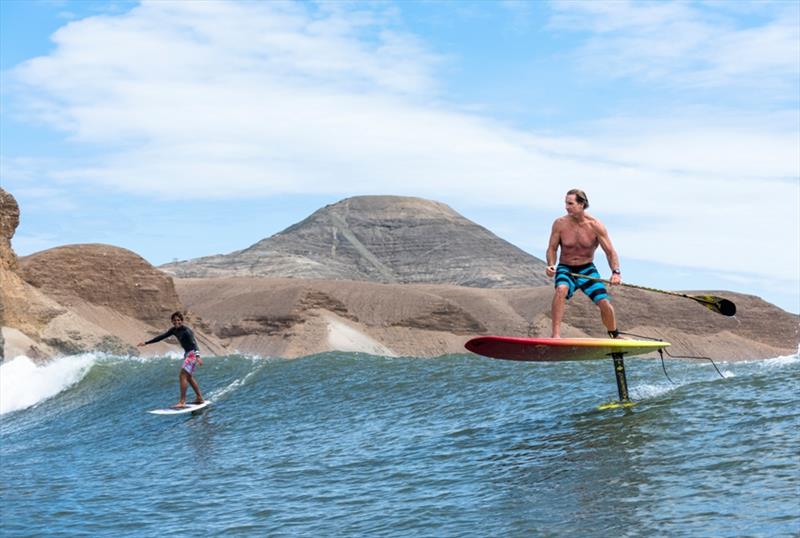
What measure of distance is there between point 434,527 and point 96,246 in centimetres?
3424

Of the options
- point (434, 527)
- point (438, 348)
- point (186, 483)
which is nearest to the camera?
point (434, 527)

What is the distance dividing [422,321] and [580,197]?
56316 mm

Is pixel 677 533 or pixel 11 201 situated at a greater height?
pixel 11 201

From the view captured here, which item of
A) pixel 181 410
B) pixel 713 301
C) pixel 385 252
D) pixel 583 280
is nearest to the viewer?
pixel 583 280

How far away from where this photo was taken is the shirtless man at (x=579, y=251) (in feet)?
37.3

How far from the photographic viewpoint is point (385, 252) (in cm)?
14162

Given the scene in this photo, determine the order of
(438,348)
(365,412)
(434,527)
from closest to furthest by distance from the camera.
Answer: (434,527) → (365,412) → (438,348)

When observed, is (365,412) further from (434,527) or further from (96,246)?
(96,246)

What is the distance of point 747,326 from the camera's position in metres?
71.2

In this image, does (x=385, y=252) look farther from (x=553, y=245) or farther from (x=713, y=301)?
(x=553, y=245)

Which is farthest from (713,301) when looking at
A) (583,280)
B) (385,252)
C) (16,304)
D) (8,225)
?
(385,252)

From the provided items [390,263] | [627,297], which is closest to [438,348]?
[627,297]

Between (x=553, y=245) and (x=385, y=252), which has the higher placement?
(x=385, y=252)

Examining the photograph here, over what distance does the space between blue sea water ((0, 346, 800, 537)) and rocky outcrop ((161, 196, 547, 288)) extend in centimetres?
10157
